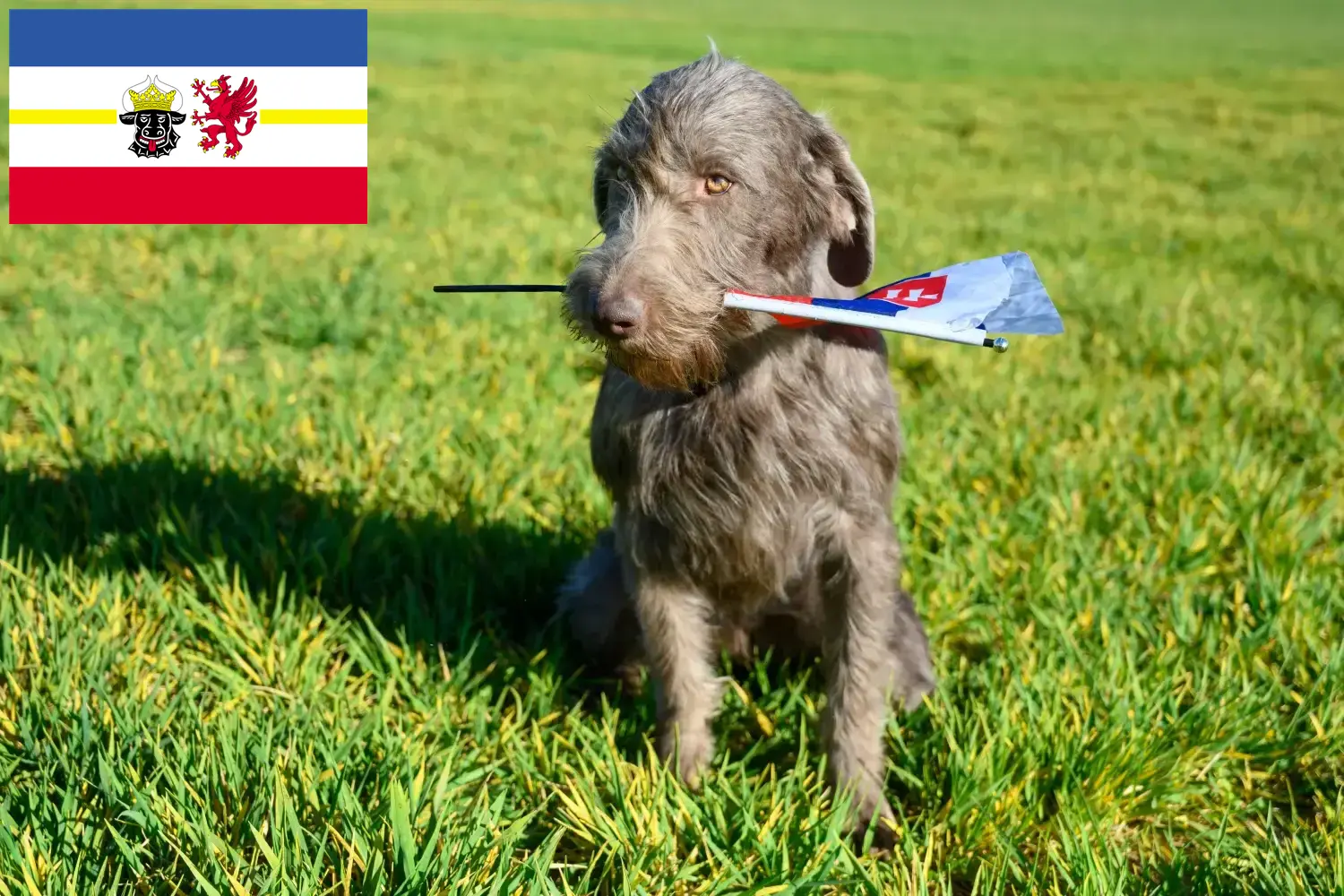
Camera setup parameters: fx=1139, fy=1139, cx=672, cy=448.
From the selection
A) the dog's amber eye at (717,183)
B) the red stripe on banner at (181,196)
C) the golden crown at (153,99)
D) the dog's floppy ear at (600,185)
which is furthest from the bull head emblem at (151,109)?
the dog's amber eye at (717,183)

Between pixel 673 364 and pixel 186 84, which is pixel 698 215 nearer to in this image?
pixel 673 364

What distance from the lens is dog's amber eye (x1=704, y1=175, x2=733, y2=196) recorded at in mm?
2422

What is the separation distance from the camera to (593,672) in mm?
3436

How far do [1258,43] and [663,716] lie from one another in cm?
3548

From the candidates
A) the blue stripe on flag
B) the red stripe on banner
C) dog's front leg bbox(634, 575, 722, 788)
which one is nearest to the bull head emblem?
the red stripe on banner

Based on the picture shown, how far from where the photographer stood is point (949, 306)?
236 cm

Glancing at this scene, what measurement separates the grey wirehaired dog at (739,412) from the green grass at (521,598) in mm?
227

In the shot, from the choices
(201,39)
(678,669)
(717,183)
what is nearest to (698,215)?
(717,183)

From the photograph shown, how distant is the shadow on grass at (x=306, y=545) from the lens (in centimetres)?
346

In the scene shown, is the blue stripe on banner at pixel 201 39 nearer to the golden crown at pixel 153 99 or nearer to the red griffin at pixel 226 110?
the red griffin at pixel 226 110

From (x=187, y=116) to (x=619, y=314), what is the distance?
6.39 metres

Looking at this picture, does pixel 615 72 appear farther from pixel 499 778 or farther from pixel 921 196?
pixel 499 778

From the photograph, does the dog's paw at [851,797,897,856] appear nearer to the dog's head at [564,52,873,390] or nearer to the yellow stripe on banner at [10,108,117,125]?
the dog's head at [564,52,873,390]

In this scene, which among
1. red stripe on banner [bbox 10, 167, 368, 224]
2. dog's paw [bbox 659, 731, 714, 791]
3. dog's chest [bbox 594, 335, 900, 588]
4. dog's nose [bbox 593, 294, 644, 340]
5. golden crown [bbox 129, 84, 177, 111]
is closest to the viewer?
dog's nose [bbox 593, 294, 644, 340]
